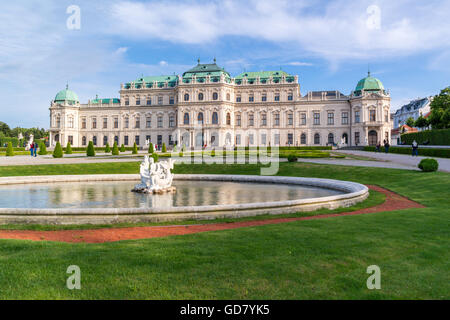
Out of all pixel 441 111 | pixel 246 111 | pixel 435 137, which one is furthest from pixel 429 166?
pixel 246 111

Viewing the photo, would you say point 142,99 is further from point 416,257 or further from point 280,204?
point 416,257

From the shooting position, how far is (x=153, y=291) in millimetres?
4098

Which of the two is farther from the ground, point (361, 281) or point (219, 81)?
A: point (219, 81)

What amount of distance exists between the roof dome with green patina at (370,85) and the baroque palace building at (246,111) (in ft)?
0.63

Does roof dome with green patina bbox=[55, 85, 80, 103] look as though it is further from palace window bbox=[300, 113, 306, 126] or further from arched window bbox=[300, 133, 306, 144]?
arched window bbox=[300, 133, 306, 144]

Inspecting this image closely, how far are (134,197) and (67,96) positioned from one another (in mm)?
74488

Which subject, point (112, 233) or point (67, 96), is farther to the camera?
point (67, 96)

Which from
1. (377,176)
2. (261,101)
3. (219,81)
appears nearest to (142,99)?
(219,81)

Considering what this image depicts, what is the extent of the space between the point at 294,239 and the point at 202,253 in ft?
6.41

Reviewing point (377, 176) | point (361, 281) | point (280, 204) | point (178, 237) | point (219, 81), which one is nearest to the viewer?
point (361, 281)

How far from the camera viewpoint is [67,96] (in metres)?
77.8

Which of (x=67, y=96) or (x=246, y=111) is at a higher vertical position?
(x=67, y=96)

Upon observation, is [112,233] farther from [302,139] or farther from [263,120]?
[302,139]
